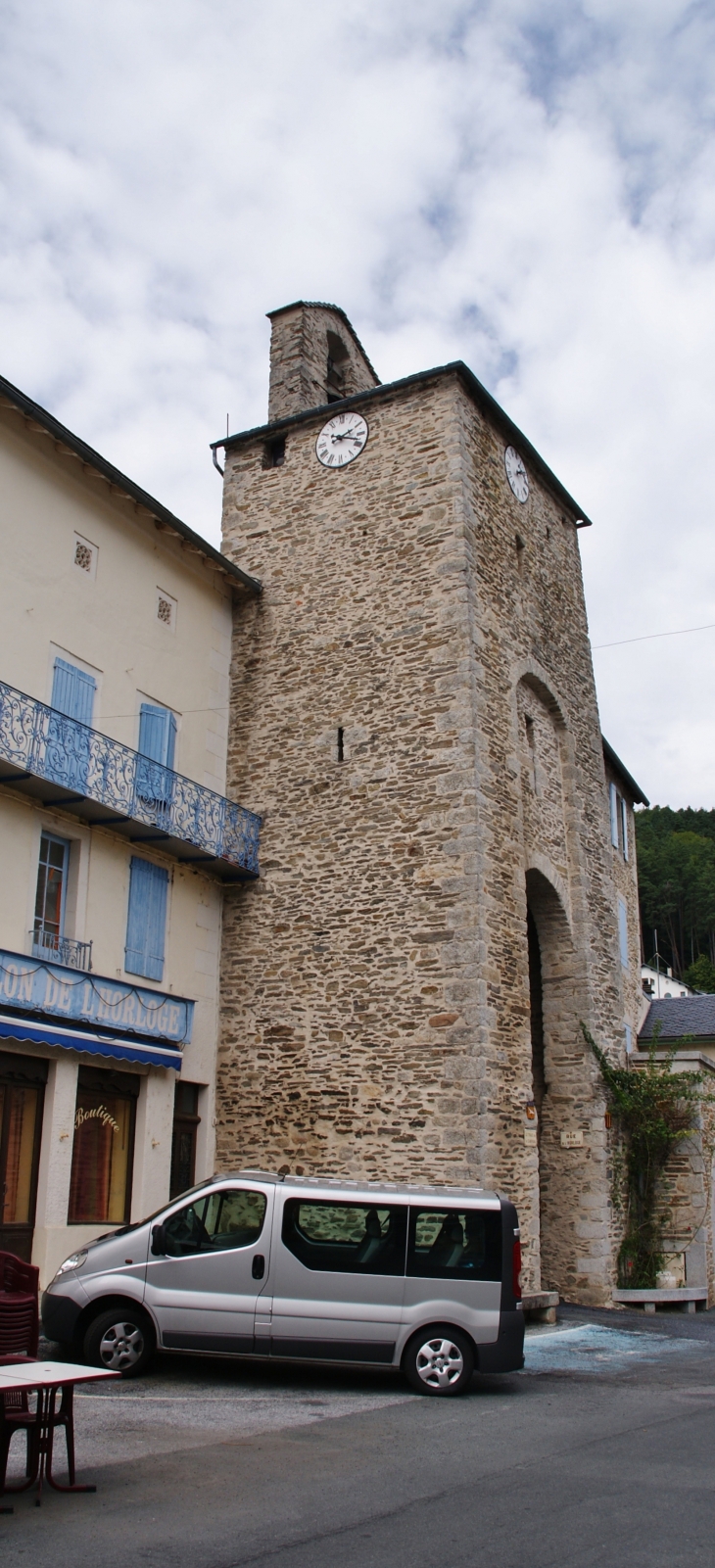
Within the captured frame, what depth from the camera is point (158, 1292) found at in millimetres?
7816

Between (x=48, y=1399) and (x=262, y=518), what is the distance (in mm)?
12285

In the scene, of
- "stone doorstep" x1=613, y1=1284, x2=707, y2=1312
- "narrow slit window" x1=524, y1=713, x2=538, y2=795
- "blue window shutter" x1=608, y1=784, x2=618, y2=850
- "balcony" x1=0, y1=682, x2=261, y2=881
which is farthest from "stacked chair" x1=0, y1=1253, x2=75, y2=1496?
"blue window shutter" x1=608, y1=784, x2=618, y2=850

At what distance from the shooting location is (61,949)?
11312 millimetres

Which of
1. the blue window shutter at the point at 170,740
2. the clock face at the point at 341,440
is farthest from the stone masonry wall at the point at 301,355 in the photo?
the blue window shutter at the point at 170,740

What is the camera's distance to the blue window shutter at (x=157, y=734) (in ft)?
42.7

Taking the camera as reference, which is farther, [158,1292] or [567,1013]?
[567,1013]

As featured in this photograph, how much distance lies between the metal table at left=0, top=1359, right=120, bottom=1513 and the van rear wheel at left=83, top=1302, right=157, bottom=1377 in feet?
8.26

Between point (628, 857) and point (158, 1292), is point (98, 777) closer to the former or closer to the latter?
point (158, 1292)

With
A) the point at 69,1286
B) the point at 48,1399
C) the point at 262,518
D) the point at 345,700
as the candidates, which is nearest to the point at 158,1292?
the point at 69,1286

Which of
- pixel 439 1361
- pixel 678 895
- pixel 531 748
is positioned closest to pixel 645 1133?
pixel 531 748

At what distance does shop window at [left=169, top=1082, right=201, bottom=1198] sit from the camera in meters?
12.7

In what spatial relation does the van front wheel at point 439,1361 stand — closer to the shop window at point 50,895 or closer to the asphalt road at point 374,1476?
the asphalt road at point 374,1476

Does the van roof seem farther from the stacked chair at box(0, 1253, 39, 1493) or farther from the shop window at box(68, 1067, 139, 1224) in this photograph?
the shop window at box(68, 1067, 139, 1224)

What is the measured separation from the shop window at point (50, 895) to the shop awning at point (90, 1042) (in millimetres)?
848
